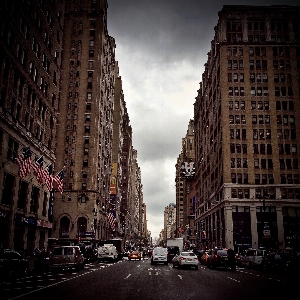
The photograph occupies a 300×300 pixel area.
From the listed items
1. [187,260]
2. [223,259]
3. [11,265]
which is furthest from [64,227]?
[11,265]

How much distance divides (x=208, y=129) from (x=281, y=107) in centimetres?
2638

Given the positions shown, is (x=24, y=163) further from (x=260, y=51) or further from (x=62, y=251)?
(x=260, y=51)

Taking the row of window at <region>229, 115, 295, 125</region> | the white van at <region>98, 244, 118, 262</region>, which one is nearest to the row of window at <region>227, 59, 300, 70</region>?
the row of window at <region>229, 115, 295, 125</region>

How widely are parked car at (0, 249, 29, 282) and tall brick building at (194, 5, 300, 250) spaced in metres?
52.4

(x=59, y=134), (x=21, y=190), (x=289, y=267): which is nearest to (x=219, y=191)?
(x=59, y=134)

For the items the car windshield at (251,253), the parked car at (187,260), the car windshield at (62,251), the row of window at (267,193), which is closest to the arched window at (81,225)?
the row of window at (267,193)

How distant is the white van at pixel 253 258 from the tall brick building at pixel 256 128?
28.9 metres

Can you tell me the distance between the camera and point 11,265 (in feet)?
66.7

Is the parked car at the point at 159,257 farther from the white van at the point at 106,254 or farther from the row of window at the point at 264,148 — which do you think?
the row of window at the point at 264,148

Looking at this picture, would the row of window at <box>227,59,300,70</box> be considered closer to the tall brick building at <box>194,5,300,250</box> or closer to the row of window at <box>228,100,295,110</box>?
the tall brick building at <box>194,5,300,250</box>

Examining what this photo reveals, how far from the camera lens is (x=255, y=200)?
69.4 metres

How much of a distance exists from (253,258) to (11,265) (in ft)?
81.1

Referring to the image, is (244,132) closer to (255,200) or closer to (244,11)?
(255,200)

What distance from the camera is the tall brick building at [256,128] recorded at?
2704 inches
